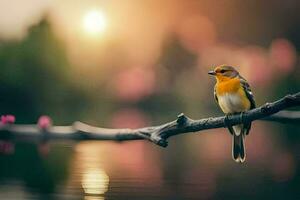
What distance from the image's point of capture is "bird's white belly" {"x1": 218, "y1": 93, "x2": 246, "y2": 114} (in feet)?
7.68

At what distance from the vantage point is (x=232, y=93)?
2.37 metres

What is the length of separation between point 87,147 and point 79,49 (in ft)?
1.18

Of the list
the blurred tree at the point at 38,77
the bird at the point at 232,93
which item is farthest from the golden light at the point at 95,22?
the bird at the point at 232,93

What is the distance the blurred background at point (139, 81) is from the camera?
2.59 metres

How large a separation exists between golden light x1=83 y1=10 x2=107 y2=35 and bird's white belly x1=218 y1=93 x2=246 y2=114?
0.54 metres

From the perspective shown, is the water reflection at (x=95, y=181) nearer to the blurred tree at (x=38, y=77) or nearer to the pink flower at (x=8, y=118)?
the blurred tree at (x=38, y=77)

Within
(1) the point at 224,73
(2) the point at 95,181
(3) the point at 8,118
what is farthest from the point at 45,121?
(1) the point at 224,73

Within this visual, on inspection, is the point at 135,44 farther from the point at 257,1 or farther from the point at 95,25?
the point at 257,1

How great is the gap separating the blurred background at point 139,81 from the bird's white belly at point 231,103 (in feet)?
0.61

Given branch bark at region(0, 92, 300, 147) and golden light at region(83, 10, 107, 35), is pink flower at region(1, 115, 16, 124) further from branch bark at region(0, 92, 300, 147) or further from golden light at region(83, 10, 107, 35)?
golden light at region(83, 10, 107, 35)

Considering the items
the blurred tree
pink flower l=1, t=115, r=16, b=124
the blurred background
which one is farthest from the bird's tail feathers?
pink flower l=1, t=115, r=16, b=124

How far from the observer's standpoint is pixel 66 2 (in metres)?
2.65

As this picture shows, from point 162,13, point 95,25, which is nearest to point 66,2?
point 95,25

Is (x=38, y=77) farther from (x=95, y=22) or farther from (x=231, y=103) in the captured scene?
(x=231, y=103)
